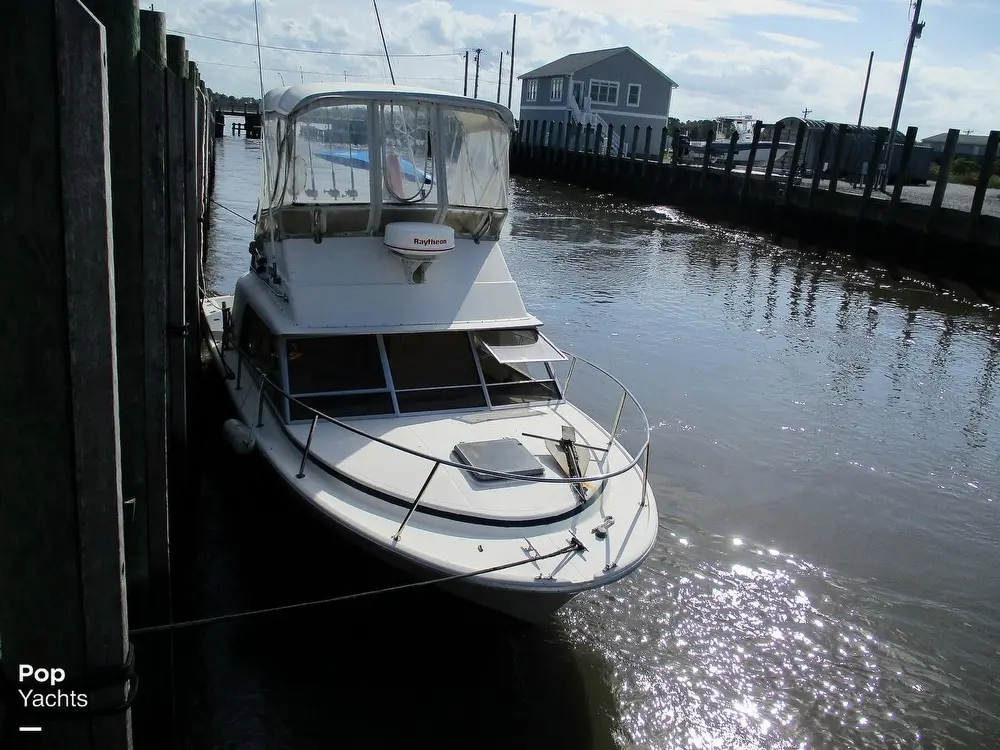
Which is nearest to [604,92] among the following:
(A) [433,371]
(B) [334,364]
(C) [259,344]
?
(C) [259,344]

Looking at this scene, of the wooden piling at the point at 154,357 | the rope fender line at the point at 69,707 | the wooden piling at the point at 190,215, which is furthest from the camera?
the wooden piling at the point at 190,215

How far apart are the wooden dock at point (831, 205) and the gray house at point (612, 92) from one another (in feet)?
24.1

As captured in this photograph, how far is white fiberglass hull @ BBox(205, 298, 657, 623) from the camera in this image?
4.60 m

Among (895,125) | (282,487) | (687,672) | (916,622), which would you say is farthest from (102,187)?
(895,125)

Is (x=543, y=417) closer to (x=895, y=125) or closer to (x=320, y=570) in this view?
(x=320, y=570)

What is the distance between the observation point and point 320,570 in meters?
5.48

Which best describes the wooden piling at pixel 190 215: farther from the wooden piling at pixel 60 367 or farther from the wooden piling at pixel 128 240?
the wooden piling at pixel 60 367

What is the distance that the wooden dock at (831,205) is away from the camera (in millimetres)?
19188

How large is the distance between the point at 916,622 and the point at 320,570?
183 inches

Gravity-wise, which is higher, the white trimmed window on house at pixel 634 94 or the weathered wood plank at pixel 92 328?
the white trimmed window on house at pixel 634 94

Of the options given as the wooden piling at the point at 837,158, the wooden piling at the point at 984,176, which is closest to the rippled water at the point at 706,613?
the wooden piling at the point at 984,176

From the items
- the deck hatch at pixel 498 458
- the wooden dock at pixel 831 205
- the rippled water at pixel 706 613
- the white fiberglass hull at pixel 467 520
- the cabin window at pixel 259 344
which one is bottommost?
the rippled water at pixel 706 613

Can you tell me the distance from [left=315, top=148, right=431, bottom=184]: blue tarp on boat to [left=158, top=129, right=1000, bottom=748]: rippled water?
9.05ft

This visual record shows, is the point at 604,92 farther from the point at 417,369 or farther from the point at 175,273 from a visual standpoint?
Result: the point at 175,273
